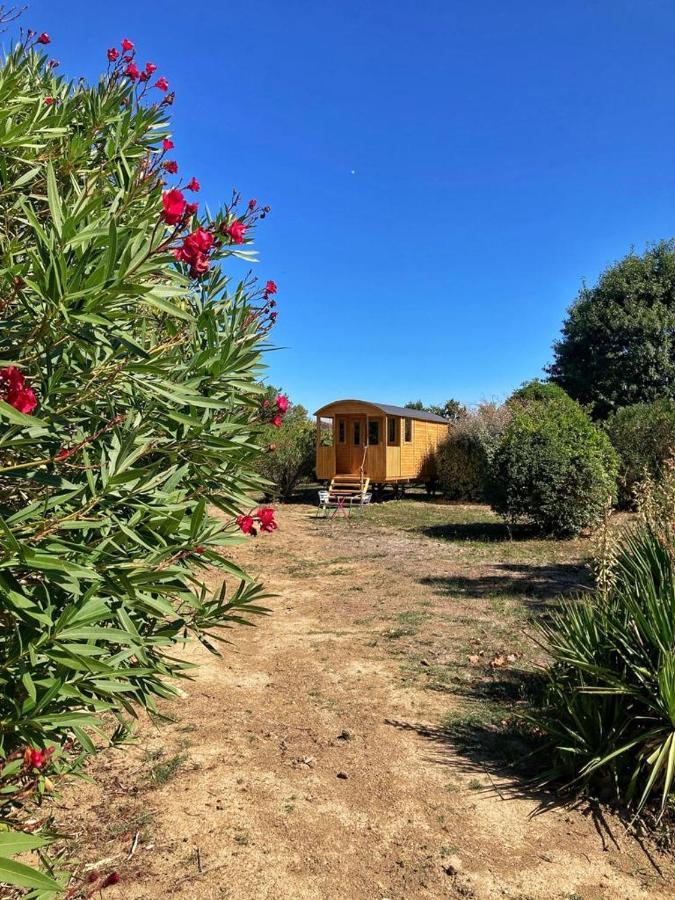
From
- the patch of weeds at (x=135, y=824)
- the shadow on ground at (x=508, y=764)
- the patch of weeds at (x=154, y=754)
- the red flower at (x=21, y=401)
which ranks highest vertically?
the red flower at (x=21, y=401)

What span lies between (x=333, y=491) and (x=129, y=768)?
17.7 m

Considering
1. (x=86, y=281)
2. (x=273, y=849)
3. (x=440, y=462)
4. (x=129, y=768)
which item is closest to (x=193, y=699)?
(x=129, y=768)

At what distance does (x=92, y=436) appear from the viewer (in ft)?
6.97

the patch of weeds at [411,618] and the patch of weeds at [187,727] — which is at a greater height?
the patch of weeds at [411,618]

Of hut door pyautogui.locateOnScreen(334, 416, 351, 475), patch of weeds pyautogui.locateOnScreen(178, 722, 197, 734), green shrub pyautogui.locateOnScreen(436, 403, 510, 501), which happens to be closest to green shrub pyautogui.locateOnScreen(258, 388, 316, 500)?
hut door pyautogui.locateOnScreen(334, 416, 351, 475)

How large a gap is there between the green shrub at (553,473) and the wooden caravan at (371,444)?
7668mm

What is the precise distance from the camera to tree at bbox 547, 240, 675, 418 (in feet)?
91.7

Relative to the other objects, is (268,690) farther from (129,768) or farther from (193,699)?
(129,768)

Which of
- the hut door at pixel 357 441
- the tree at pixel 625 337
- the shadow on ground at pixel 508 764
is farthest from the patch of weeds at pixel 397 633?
the tree at pixel 625 337

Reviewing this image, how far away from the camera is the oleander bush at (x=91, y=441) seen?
1.95 meters

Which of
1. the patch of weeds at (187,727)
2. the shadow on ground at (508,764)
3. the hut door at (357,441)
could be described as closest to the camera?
the shadow on ground at (508,764)

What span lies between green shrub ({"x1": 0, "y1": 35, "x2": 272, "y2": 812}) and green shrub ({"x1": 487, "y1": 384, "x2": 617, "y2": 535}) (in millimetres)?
12133

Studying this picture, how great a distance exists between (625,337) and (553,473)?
57.9 feet

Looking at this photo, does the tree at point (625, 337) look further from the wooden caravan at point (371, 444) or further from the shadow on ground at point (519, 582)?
the shadow on ground at point (519, 582)
